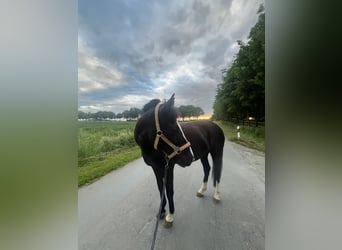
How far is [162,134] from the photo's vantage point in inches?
29.7

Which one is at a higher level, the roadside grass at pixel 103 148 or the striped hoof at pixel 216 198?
the roadside grass at pixel 103 148

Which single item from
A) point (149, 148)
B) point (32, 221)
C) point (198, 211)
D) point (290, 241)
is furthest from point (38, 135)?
point (290, 241)

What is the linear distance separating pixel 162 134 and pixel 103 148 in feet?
0.81

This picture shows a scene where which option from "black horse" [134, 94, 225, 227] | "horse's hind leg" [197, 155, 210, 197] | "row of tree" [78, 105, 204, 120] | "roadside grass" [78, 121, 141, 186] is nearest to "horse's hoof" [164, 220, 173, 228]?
"black horse" [134, 94, 225, 227]

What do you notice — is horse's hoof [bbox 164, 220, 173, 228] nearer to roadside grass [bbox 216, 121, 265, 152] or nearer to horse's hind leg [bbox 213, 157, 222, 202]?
horse's hind leg [bbox 213, 157, 222, 202]

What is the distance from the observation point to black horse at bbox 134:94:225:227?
74 cm

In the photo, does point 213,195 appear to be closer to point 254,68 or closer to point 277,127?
point 277,127

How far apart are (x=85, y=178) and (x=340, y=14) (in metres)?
0.90

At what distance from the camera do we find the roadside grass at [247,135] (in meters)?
0.62

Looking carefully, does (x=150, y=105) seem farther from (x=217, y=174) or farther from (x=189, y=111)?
(x=217, y=174)

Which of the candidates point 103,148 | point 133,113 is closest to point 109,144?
point 103,148

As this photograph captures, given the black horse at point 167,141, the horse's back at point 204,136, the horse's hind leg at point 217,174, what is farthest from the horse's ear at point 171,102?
the horse's hind leg at point 217,174

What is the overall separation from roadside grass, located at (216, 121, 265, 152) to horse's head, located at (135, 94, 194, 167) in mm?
199

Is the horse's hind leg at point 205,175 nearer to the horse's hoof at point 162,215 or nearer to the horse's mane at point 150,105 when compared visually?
the horse's hoof at point 162,215
